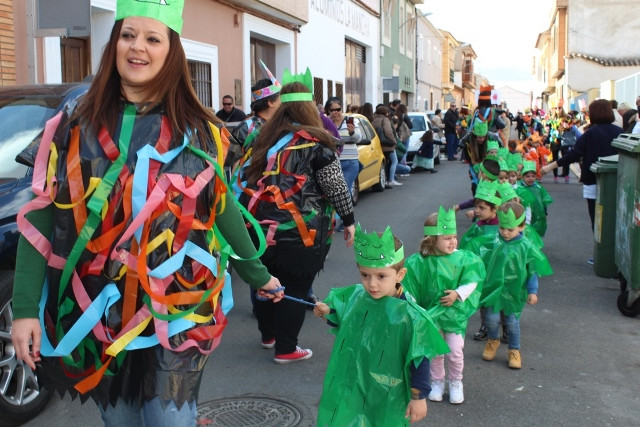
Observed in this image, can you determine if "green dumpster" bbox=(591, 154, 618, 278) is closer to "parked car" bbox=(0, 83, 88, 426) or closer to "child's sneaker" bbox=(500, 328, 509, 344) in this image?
"child's sneaker" bbox=(500, 328, 509, 344)

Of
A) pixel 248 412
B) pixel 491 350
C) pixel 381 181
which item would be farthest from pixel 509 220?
pixel 381 181

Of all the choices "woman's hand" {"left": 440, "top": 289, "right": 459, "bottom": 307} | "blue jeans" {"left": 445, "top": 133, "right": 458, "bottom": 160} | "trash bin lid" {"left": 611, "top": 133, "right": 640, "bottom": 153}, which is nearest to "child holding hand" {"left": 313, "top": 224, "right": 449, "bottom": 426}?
"woman's hand" {"left": 440, "top": 289, "right": 459, "bottom": 307}

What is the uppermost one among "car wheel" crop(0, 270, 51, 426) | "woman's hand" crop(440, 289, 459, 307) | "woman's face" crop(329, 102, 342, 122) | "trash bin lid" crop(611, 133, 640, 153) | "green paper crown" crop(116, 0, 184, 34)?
"woman's face" crop(329, 102, 342, 122)

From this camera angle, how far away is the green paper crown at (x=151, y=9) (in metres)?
2.44

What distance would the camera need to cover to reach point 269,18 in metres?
19.6

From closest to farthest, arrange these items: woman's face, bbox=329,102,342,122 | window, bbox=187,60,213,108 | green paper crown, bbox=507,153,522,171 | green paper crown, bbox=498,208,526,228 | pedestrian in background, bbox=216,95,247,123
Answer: green paper crown, bbox=498,208,526,228
green paper crown, bbox=507,153,522,171
woman's face, bbox=329,102,342,122
pedestrian in background, bbox=216,95,247,123
window, bbox=187,60,213,108

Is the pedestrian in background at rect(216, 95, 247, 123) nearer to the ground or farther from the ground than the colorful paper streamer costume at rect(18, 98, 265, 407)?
farther from the ground

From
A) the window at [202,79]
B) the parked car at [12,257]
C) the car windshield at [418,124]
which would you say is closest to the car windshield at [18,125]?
the parked car at [12,257]

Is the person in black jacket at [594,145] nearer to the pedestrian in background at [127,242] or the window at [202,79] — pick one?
the pedestrian in background at [127,242]

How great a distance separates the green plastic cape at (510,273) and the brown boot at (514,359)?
26cm

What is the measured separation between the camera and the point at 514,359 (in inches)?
208

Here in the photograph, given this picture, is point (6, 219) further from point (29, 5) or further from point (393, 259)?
point (29, 5)

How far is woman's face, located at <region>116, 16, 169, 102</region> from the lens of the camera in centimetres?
244

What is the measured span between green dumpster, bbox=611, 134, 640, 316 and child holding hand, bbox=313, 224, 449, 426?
3.71 metres
